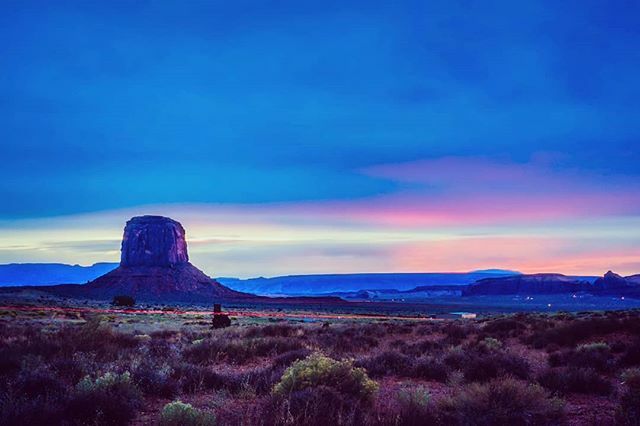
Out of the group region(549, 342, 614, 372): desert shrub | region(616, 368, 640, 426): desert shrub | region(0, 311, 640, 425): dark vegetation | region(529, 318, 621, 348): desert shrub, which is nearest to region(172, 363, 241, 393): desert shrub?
region(0, 311, 640, 425): dark vegetation

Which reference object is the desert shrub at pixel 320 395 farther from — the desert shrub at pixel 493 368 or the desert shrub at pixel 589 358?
the desert shrub at pixel 589 358

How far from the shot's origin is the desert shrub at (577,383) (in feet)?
34.6

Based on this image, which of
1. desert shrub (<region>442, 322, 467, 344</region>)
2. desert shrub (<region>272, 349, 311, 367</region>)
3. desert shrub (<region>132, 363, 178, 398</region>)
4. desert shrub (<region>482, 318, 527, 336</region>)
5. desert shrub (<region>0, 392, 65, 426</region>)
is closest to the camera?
desert shrub (<region>0, 392, 65, 426</region>)

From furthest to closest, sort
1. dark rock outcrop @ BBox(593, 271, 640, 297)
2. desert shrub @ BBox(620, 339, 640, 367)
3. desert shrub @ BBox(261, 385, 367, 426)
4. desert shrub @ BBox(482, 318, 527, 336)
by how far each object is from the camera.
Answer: dark rock outcrop @ BBox(593, 271, 640, 297) < desert shrub @ BBox(482, 318, 527, 336) < desert shrub @ BBox(620, 339, 640, 367) < desert shrub @ BBox(261, 385, 367, 426)

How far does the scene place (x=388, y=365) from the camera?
13680mm

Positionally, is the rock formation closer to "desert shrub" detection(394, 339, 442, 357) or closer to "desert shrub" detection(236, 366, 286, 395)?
"desert shrub" detection(394, 339, 442, 357)

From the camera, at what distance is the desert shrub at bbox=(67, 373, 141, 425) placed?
23.9 feet

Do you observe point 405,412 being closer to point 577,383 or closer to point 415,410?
point 415,410

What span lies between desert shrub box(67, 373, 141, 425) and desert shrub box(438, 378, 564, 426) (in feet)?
15.1

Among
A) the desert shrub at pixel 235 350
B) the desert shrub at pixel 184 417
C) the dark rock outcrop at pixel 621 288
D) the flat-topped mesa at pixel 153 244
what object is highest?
the flat-topped mesa at pixel 153 244

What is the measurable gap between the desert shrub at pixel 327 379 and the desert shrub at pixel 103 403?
226cm

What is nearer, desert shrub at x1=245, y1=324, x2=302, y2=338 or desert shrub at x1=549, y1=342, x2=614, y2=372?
desert shrub at x1=549, y1=342, x2=614, y2=372

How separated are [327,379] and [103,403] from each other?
351 cm

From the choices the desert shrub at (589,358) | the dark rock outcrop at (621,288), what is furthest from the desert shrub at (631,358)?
the dark rock outcrop at (621,288)
